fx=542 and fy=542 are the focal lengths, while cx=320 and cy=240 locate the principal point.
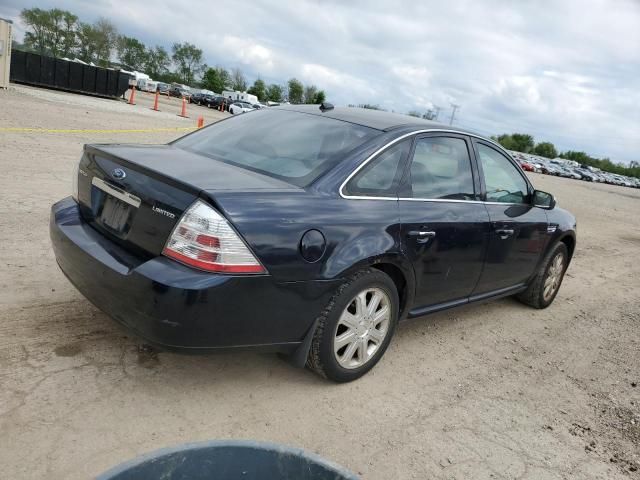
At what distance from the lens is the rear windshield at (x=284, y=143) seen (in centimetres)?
338

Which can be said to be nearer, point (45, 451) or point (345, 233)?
point (45, 451)

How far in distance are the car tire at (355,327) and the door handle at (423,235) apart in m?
0.35

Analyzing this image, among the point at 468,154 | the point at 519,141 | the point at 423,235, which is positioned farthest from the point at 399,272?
the point at 519,141

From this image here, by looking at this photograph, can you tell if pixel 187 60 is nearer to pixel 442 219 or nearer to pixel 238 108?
pixel 238 108

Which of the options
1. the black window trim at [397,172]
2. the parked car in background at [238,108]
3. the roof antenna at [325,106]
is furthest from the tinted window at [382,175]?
the parked car in background at [238,108]

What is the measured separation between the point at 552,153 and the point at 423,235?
131885 mm

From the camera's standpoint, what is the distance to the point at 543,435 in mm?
3287

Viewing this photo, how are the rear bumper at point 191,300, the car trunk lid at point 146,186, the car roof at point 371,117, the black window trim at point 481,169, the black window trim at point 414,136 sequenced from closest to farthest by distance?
1. the rear bumper at point 191,300
2. the car trunk lid at point 146,186
3. the black window trim at point 414,136
4. the car roof at point 371,117
5. the black window trim at point 481,169

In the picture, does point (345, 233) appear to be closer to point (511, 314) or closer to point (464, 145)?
point (464, 145)

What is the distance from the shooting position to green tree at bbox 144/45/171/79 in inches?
4397

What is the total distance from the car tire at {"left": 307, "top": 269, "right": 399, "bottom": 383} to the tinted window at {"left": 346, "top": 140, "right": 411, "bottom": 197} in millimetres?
517

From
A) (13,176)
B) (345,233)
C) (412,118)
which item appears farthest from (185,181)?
(13,176)

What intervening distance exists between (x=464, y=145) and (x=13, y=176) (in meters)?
6.03

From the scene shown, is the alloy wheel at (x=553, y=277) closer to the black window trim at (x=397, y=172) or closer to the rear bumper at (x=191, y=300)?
the black window trim at (x=397, y=172)
